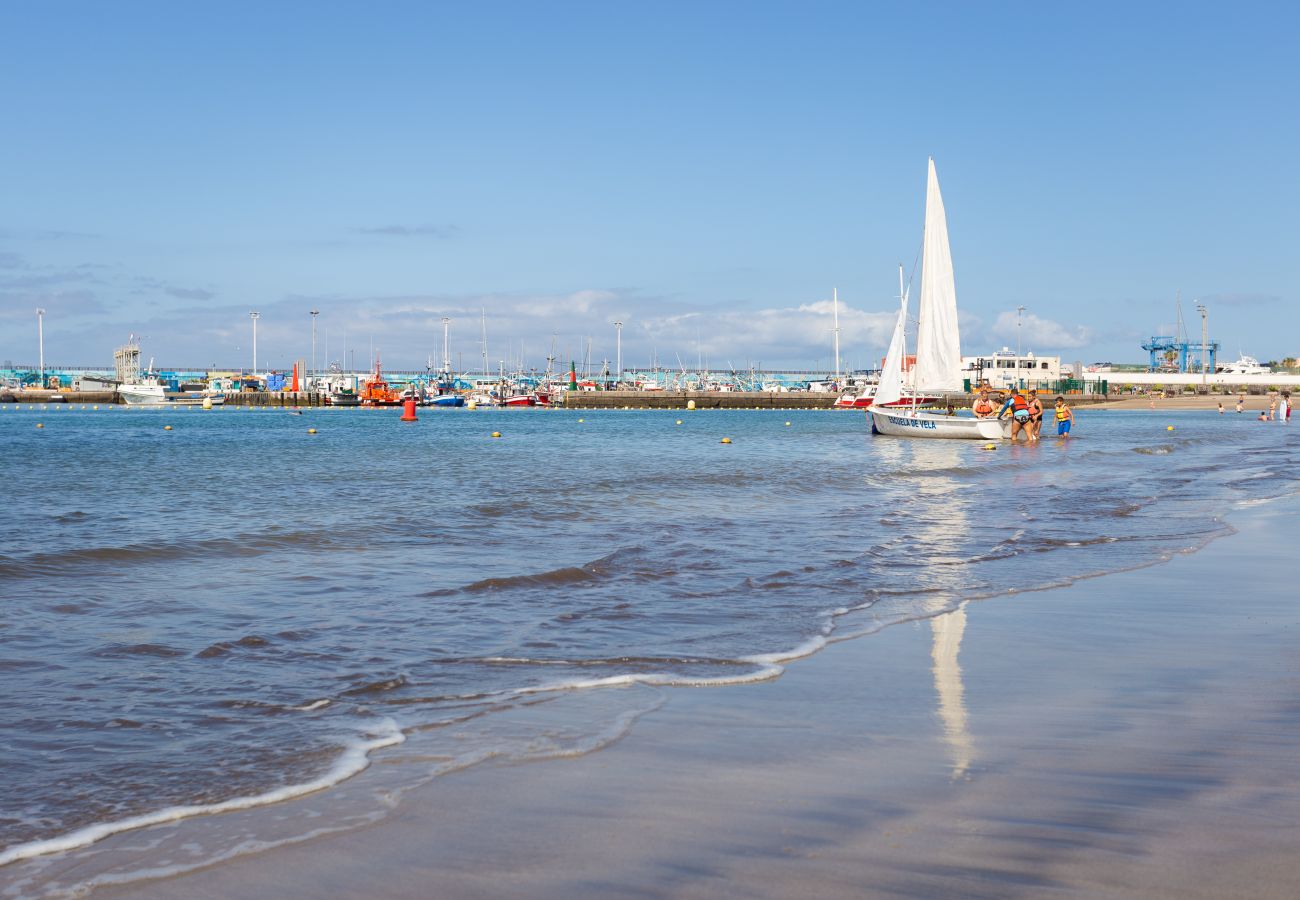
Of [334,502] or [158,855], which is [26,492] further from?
[158,855]

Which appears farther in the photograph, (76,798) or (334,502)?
(334,502)

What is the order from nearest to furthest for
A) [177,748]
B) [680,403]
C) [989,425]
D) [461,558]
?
[177,748] → [461,558] → [989,425] → [680,403]

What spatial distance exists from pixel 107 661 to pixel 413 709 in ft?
9.70

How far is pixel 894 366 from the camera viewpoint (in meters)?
63.6

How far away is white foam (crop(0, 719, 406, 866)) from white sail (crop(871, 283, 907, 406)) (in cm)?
5675

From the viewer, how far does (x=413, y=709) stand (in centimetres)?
706

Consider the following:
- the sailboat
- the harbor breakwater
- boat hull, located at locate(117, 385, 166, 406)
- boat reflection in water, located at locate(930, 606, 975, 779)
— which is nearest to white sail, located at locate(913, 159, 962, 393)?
the sailboat

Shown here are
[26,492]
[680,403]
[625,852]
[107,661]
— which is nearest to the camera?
[625,852]

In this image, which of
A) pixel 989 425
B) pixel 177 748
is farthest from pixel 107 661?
pixel 989 425

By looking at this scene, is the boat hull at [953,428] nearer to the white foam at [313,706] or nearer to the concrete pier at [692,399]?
the white foam at [313,706]

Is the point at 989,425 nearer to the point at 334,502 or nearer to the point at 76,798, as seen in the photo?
the point at 334,502

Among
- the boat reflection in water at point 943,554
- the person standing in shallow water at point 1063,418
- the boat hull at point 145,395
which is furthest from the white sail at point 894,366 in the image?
the boat hull at point 145,395

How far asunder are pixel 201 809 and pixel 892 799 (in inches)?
126

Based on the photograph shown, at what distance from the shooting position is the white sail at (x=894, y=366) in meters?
61.8
